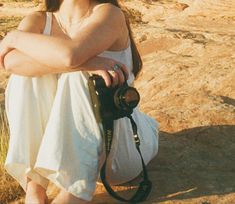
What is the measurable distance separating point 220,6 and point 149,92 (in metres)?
3.90

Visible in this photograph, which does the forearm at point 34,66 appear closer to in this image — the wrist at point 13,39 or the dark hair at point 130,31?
the wrist at point 13,39

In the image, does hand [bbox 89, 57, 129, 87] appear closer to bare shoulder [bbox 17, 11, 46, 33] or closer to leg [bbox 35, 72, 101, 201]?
leg [bbox 35, 72, 101, 201]

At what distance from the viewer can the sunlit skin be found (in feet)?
9.53

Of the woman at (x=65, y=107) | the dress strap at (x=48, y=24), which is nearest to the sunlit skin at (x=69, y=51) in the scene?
the woman at (x=65, y=107)

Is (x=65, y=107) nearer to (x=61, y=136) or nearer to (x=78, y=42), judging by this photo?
(x=61, y=136)

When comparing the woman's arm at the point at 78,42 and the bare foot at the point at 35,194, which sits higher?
the woman's arm at the point at 78,42

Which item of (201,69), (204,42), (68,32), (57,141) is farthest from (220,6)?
(57,141)

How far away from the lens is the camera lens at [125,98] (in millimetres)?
2910

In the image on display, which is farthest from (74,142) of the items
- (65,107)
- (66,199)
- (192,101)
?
(192,101)

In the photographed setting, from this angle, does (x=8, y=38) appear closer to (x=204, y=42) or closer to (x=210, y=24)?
(x=204, y=42)

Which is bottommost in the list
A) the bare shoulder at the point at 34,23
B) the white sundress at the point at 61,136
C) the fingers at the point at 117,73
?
the white sundress at the point at 61,136

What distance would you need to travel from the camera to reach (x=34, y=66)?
2990mm

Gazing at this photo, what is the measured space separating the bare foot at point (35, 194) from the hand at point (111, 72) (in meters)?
0.67

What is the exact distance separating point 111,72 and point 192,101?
→ 1.89 meters
